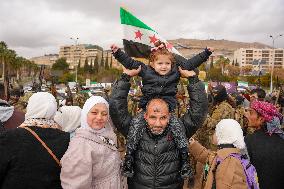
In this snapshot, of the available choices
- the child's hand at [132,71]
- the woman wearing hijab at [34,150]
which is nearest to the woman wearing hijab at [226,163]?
the child's hand at [132,71]

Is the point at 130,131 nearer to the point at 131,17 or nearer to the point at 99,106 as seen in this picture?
the point at 99,106

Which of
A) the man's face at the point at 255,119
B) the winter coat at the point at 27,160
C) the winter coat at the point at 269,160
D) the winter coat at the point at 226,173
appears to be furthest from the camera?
the man's face at the point at 255,119

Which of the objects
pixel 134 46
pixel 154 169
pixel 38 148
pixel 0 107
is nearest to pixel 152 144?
pixel 154 169

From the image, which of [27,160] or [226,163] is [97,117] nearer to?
[27,160]

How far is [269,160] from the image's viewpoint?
351 cm

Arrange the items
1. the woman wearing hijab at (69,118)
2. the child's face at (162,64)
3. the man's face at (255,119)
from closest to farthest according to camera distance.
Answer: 1. the child's face at (162,64)
2. the man's face at (255,119)
3. the woman wearing hijab at (69,118)

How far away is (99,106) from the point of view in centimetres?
286

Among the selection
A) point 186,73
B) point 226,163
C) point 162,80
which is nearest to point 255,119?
point 226,163

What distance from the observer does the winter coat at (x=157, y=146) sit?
2.89 m

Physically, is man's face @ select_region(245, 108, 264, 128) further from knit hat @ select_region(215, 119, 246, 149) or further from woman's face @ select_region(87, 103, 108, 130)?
woman's face @ select_region(87, 103, 108, 130)

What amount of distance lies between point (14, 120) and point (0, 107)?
0.67ft

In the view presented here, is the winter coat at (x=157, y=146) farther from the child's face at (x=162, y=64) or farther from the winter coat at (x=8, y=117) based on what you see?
the winter coat at (x=8, y=117)

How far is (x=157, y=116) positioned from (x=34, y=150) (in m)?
1.01

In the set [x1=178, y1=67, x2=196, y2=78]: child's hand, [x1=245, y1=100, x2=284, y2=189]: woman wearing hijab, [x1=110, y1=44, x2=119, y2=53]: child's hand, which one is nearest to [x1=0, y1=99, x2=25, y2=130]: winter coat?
[x1=110, y1=44, x2=119, y2=53]: child's hand
